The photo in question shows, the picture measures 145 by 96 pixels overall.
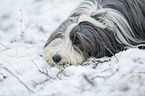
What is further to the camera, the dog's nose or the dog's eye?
the dog's eye

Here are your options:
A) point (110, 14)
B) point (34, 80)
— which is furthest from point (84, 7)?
point (34, 80)

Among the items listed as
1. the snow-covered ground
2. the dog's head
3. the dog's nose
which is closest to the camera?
the snow-covered ground

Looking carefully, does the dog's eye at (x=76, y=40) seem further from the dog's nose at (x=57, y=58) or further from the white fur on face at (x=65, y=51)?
the dog's nose at (x=57, y=58)

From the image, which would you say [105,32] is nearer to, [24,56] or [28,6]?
[24,56]

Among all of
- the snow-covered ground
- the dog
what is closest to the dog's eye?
the dog

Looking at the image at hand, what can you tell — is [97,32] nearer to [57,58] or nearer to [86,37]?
[86,37]

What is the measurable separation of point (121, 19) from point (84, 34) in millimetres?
722

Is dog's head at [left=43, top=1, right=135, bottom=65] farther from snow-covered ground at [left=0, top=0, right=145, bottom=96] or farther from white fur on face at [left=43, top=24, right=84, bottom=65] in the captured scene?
snow-covered ground at [left=0, top=0, right=145, bottom=96]

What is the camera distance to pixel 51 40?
3088 mm

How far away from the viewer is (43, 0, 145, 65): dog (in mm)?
Result: 2830

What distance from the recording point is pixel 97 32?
2918 millimetres

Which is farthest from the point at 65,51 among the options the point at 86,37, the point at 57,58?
the point at 86,37

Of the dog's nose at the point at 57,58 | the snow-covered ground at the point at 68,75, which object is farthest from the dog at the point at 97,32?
the snow-covered ground at the point at 68,75

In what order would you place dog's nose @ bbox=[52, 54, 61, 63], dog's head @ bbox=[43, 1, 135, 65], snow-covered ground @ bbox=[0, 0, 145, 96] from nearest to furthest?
snow-covered ground @ bbox=[0, 0, 145, 96], dog's nose @ bbox=[52, 54, 61, 63], dog's head @ bbox=[43, 1, 135, 65]
